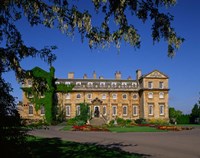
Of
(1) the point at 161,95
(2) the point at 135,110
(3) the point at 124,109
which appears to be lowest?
(2) the point at 135,110

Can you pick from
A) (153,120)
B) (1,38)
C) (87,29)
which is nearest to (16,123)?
(1,38)

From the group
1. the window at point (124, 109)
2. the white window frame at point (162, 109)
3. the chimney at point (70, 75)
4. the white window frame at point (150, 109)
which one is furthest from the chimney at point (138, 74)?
the chimney at point (70, 75)

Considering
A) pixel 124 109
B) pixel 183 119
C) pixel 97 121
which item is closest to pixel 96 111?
pixel 97 121

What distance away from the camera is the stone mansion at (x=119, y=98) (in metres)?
54.4

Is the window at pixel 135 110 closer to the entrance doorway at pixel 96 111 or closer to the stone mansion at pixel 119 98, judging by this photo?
the stone mansion at pixel 119 98

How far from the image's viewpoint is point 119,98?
5650 centimetres

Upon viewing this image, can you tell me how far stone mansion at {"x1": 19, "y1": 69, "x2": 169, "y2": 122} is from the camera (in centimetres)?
5444

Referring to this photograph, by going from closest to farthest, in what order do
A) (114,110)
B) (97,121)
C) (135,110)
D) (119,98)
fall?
(97,121) → (114,110) → (119,98) → (135,110)

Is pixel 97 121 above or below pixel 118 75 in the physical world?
below

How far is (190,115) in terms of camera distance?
60656 mm

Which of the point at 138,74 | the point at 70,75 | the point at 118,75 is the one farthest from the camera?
the point at 118,75

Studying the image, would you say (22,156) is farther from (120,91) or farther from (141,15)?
(120,91)

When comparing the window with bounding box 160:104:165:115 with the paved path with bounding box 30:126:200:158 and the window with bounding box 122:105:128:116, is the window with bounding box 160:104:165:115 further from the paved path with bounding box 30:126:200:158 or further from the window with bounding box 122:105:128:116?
the paved path with bounding box 30:126:200:158

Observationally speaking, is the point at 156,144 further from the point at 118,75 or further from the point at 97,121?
the point at 118,75
